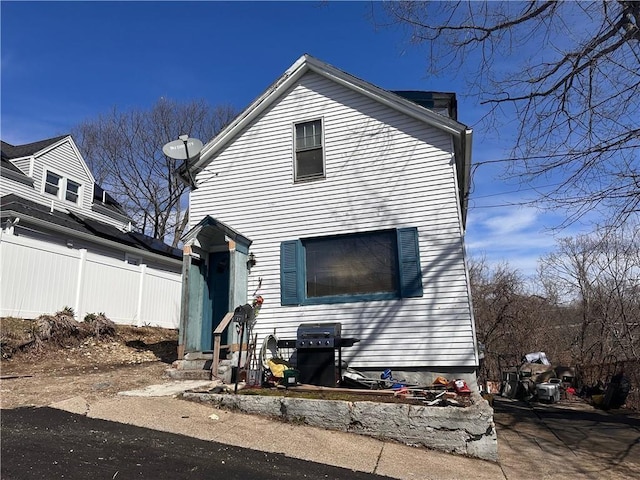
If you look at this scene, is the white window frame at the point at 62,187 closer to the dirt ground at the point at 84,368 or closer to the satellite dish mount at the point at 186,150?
the dirt ground at the point at 84,368

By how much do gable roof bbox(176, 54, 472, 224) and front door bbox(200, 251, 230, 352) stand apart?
1.82 m

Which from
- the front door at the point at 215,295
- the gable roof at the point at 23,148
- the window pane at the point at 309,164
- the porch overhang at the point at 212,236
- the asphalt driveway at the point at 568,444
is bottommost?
the asphalt driveway at the point at 568,444

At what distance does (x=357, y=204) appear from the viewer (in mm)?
8539

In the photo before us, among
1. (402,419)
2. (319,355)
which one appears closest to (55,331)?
(319,355)

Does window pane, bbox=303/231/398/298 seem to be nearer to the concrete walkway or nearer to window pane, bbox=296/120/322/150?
window pane, bbox=296/120/322/150

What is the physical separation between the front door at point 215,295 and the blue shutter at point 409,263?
3671 mm

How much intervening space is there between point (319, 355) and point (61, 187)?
17.3m

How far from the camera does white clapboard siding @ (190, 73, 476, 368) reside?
768 centimetres

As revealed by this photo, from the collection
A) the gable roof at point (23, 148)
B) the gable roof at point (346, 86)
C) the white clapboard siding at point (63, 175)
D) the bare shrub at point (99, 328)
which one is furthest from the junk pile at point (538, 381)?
the gable roof at point (23, 148)

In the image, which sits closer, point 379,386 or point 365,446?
point 365,446

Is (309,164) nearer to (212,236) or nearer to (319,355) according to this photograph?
(212,236)

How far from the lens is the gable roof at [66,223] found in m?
13.1

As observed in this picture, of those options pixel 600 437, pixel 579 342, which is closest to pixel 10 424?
pixel 600 437

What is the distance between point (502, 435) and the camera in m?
6.91
